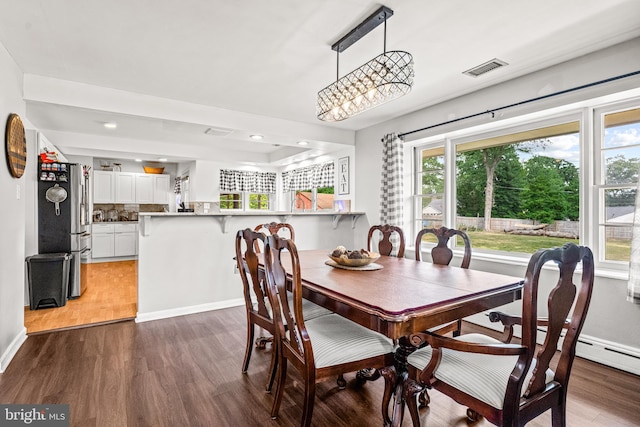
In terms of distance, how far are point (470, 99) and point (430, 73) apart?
2.37 ft

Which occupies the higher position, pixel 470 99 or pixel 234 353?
pixel 470 99

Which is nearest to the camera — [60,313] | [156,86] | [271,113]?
[156,86]

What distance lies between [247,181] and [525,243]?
5273mm

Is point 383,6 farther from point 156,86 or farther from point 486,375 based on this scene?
point 156,86

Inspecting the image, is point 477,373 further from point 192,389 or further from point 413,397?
point 192,389

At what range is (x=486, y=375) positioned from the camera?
138 centimetres

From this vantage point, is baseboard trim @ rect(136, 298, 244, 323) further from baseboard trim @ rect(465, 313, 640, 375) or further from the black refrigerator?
baseboard trim @ rect(465, 313, 640, 375)

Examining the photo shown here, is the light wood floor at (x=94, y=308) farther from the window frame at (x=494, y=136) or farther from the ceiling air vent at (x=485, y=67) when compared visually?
the ceiling air vent at (x=485, y=67)

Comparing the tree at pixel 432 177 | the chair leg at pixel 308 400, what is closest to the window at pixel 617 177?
the tree at pixel 432 177

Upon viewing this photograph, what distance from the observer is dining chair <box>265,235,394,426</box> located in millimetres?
1584

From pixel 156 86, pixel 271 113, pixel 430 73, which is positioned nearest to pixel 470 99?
pixel 430 73

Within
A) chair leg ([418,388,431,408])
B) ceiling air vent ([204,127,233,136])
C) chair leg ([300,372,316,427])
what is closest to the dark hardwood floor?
chair leg ([418,388,431,408])

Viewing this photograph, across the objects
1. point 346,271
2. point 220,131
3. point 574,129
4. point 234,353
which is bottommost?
point 234,353

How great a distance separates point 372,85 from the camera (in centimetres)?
214
